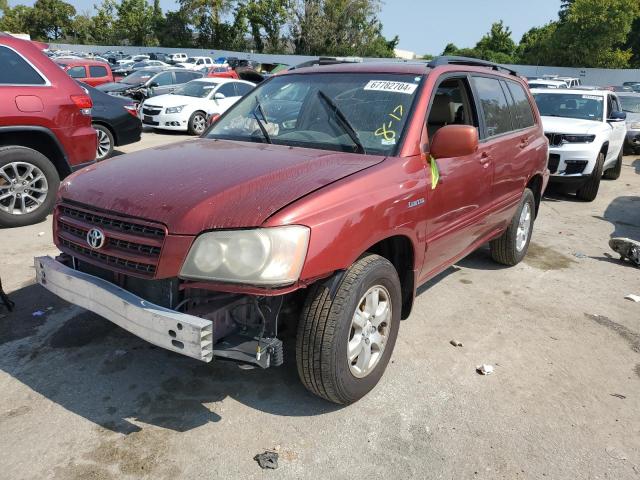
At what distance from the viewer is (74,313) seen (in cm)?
397

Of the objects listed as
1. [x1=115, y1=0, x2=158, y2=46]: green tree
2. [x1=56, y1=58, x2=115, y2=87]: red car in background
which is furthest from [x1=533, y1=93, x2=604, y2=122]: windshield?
[x1=115, y1=0, x2=158, y2=46]: green tree

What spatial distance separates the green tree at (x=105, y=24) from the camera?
68.4m

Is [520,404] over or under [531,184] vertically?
under

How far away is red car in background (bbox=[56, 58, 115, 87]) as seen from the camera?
17.8 metres

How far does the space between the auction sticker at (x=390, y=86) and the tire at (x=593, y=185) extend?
6421 millimetres

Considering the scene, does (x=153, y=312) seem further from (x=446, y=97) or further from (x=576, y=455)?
(x=446, y=97)

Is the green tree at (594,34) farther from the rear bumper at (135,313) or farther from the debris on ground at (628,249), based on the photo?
the rear bumper at (135,313)

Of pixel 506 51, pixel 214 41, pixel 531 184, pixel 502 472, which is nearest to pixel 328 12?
pixel 214 41

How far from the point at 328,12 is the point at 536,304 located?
59503 millimetres

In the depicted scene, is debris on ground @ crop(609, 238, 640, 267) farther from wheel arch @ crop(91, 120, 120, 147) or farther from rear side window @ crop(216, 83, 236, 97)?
rear side window @ crop(216, 83, 236, 97)

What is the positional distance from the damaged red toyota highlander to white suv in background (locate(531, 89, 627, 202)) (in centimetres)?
548

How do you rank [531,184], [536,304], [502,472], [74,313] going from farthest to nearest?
[531,184]
[536,304]
[74,313]
[502,472]

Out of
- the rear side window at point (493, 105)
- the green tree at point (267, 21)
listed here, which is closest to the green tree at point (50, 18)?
the green tree at point (267, 21)

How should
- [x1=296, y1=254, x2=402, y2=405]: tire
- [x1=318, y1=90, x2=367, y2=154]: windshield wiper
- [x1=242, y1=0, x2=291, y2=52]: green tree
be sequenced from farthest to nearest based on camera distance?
[x1=242, y1=0, x2=291, y2=52]: green tree → [x1=318, y1=90, x2=367, y2=154]: windshield wiper → [x1=296, y1=254, x2=402, y2=405]: tire
